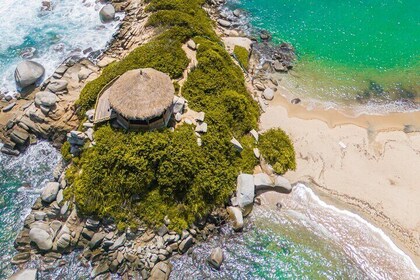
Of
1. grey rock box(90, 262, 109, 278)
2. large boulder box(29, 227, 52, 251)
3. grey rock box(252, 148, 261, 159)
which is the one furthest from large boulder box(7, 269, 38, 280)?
grey rock box(252, 148, 261, 159)

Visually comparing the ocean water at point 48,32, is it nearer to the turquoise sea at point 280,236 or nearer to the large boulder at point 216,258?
the turquoise sea at point 280,236

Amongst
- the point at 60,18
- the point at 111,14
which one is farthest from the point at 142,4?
the point at 60,18

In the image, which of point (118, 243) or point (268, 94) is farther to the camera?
point (268, 94)

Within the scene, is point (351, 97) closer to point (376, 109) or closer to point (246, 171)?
point (376, 109)

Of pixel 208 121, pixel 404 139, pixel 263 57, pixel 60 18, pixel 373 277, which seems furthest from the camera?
pixel 60 18

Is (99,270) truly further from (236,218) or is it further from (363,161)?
(363,161)

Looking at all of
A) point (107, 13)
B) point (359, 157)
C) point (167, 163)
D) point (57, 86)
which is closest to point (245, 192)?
point (167, 163)

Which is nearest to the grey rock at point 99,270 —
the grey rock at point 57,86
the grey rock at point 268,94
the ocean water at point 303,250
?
the ocean water at point 303,250
